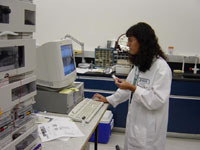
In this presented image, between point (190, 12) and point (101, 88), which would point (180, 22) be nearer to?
point (190, 12)

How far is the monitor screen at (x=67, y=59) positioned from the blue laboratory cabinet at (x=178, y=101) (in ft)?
3.43

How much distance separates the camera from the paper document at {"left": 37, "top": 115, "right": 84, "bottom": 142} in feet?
4.55

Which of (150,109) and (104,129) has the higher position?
(150,109)

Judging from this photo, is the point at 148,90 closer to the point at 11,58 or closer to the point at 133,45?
the point at 133,45

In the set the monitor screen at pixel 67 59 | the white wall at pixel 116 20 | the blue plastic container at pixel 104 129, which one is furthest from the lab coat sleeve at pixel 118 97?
the white wall at pixel 116 20

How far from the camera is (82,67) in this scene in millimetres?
3387

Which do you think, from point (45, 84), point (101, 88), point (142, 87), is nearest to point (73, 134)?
point (45, 84)

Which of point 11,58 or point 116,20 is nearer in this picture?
point 11,58

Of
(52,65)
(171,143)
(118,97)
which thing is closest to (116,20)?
(118,97)

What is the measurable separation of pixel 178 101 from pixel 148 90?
1.41 m

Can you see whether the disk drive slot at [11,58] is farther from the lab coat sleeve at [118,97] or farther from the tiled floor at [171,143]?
the tiled floor at [171,143]

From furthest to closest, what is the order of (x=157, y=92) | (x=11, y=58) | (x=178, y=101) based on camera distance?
(x=178, y=101) < (x=157, y=92) < (x=11, y=58)

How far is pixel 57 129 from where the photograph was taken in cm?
147

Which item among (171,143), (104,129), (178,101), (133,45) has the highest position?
(133,45)
